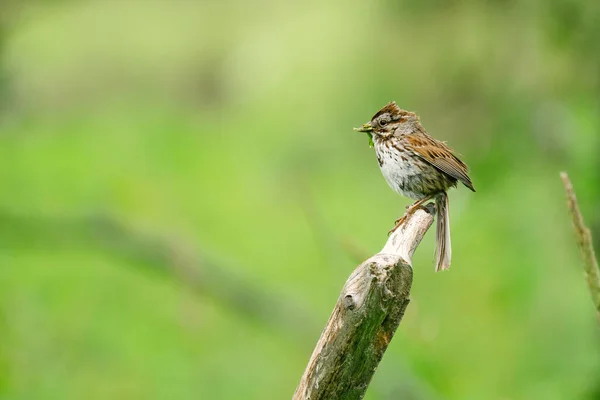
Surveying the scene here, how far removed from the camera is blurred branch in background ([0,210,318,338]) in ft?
20.3

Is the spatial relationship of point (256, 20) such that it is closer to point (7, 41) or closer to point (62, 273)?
point (62, 273)

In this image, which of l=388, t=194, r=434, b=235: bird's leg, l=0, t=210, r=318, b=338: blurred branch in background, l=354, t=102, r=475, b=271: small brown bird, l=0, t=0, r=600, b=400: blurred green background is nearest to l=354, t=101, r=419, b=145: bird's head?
l=354, t=102, r=475, b=271: small brown bird

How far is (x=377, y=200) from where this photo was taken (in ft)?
41.1

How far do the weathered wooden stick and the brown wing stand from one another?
125 centimetres

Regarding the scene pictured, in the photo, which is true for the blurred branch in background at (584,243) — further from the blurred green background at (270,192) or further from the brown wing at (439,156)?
the blurred green background at (270,192)

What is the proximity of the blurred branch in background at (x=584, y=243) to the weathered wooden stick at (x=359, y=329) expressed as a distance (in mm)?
445

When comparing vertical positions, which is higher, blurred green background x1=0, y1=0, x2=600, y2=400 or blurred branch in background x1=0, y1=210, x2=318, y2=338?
blurred green background x1=0, y1=0, x2=600, y2=400

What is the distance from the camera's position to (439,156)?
12.5 feet

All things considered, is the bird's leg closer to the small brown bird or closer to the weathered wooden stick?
the small brown bird

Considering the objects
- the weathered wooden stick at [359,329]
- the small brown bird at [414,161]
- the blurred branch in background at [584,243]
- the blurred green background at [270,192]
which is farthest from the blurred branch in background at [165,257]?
the blurred branch in background at [584,243]

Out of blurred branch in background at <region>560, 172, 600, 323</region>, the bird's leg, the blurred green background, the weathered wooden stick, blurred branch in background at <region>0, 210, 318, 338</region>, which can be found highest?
the blurred green background

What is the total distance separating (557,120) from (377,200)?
7203 millimetres

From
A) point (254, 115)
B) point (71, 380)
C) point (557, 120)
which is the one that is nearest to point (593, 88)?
point (557, 120)

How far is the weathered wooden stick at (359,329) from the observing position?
2443mm
